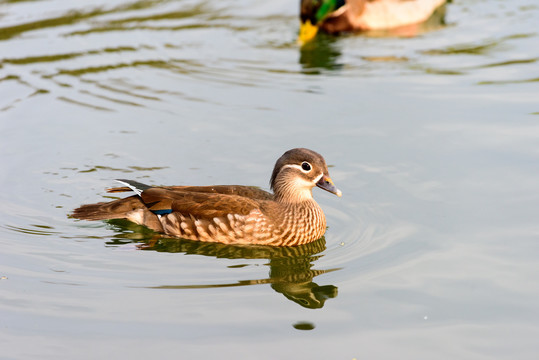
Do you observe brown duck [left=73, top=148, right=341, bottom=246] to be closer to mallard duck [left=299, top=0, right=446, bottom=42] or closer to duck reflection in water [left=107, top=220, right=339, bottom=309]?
duck reflection in water [left=107, top=220, right=339, bottom=309]

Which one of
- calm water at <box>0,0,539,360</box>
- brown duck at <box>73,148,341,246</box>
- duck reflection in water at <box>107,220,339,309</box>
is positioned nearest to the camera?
calm water at <box>0,0,539,360</box>

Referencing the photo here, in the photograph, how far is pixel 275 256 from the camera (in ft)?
28.7

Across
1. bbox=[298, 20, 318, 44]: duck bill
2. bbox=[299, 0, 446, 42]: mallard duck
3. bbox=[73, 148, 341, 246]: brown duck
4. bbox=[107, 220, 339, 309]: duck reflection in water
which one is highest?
bbox=[299, 0, 446, 42]: mallard duck

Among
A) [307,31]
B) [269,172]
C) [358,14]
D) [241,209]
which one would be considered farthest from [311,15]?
[241,209]

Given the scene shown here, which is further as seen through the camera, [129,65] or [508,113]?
[129,65]

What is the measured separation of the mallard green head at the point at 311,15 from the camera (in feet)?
52.5

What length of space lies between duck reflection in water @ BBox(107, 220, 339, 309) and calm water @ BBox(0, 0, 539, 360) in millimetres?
27

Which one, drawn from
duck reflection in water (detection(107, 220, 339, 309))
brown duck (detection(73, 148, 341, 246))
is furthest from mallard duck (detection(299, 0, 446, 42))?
duck reflection in water (detection(107, 220, 339, 309))

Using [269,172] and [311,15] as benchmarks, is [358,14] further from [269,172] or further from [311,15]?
[269,172]

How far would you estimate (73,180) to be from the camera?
1033 cm

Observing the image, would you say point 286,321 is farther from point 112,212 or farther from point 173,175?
point 173,175

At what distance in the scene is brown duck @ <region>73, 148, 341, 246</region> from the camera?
8891mm

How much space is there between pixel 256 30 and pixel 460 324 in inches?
402

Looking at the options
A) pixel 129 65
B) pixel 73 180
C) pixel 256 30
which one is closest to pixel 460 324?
pixel 73 180
